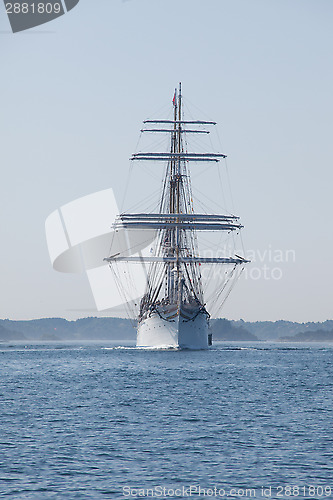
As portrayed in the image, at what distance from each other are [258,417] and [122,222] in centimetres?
7373

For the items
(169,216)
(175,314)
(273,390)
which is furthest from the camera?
(169,216)

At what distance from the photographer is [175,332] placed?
102625 millimetres

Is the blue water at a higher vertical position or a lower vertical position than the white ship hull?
lower

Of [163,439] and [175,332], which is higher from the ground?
[175,332]

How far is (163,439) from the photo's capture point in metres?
31.8

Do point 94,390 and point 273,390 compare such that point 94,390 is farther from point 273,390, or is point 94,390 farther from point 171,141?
point 171,141

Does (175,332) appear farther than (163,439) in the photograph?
Yes

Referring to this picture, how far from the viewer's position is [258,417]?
38.7 meters

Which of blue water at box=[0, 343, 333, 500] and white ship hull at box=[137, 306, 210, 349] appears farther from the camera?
white ship hull at box=[137, 306, 210, 349]

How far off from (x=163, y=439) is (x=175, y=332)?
70.9 meters

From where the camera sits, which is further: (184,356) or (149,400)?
(184,356)

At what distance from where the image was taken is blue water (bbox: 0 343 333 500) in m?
24.1

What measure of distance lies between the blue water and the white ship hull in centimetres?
4401

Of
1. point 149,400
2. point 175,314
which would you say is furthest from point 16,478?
point 175,314
